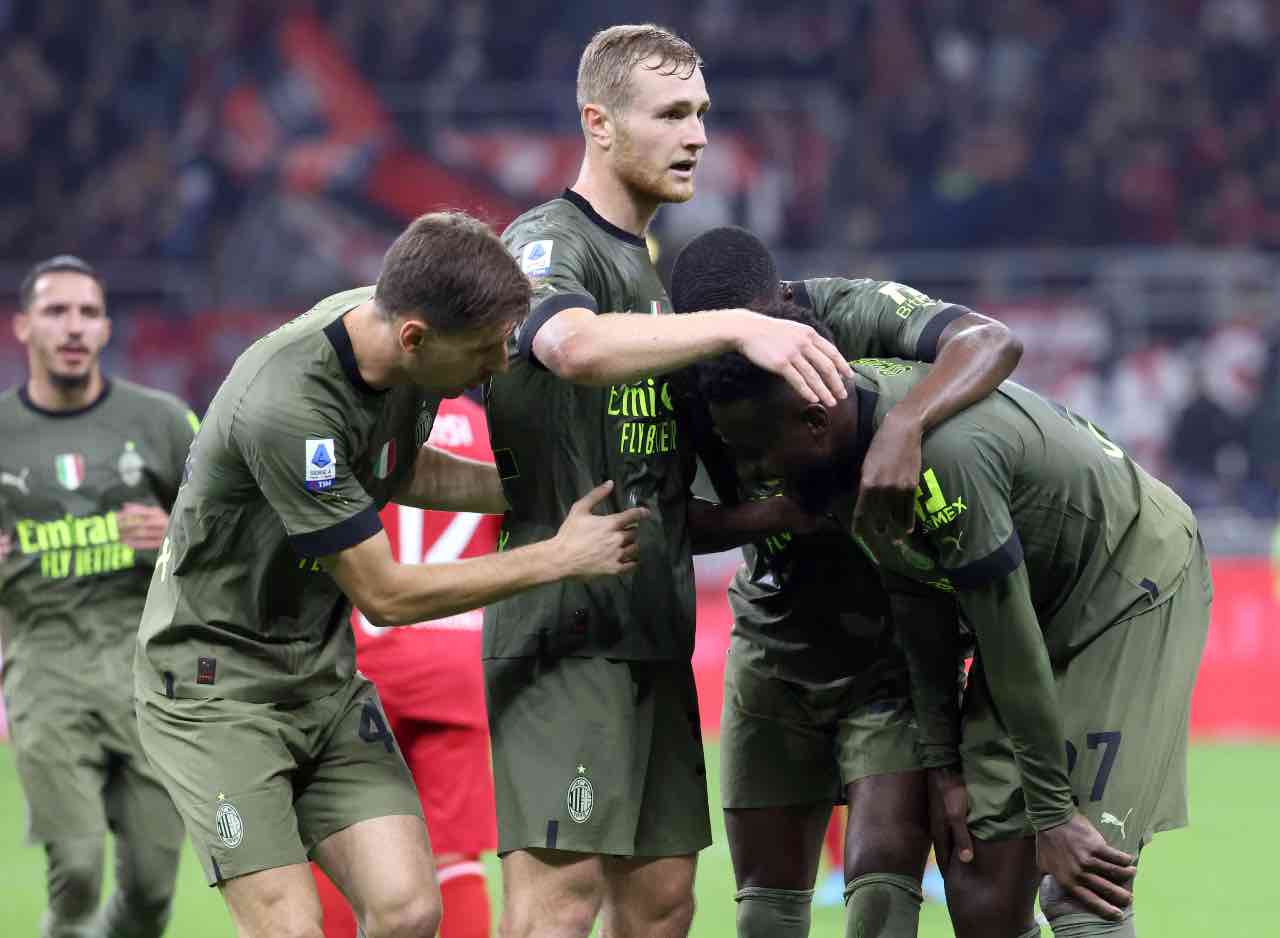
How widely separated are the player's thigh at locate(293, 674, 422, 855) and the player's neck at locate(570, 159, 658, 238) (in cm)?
136

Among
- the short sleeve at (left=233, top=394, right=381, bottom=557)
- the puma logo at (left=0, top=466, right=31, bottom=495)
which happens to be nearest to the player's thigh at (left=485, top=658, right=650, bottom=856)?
the short sleeve at (left=233, top=394, right=381, bottom=557)

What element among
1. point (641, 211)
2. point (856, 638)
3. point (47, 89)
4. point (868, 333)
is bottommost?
point (856, 638)

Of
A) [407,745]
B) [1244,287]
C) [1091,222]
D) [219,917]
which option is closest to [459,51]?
[1091,222]

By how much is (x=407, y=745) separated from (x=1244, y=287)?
11.1 meters

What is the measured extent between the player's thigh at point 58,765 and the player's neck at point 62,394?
1.11 m

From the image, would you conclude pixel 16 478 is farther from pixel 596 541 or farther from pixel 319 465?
pixel 596 541

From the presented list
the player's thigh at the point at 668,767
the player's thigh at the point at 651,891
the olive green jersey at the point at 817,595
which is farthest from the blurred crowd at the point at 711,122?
the player's thigh at the point at 651,891

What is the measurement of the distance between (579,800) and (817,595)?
0.95 m

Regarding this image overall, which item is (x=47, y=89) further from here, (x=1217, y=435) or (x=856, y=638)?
(x=856, y=638)

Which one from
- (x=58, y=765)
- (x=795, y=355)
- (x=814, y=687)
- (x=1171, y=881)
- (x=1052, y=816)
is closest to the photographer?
(x=795, y=355)

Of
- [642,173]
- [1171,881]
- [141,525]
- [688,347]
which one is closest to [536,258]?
[642,173]

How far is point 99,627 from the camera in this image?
7.05 metres

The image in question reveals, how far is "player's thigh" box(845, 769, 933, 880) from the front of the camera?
15.6 ft

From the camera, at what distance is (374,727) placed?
184 inches
